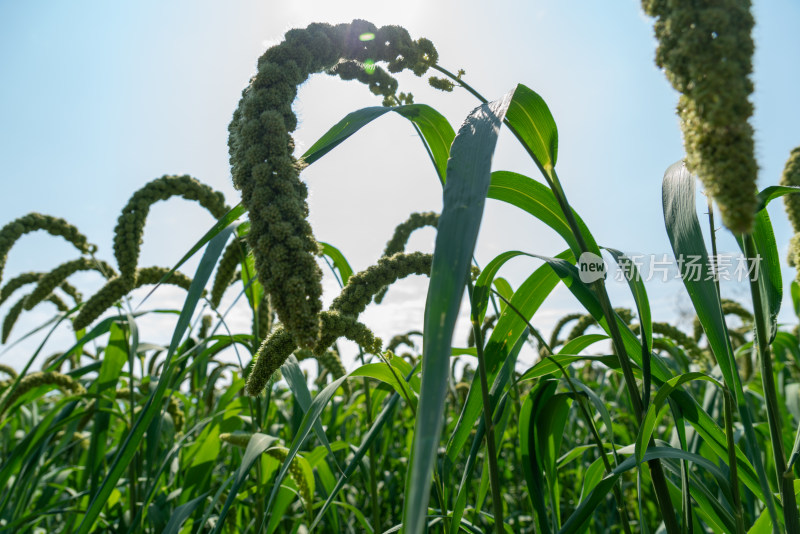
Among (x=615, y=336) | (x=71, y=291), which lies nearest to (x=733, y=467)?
(x=615, y=336)

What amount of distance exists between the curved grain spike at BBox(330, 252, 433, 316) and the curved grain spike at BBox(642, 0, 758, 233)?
828mm

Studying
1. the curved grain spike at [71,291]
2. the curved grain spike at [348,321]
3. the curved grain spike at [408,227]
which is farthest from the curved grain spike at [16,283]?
the curved grain spike at [348,321]

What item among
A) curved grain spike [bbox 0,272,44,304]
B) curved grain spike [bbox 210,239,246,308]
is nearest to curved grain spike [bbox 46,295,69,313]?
curved grain spike [bbox 0,272,44,304]

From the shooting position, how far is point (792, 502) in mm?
1128

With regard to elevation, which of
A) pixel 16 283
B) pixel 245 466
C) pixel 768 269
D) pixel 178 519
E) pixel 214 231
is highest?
pixel 16 283

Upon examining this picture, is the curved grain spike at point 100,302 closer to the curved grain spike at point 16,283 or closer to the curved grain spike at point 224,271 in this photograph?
the curved grain spike at point 224,271

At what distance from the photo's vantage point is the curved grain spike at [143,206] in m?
2.14

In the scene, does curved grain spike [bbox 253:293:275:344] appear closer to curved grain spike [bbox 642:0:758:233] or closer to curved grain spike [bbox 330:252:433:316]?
curved grain spike [bbox 330:252:433:316]

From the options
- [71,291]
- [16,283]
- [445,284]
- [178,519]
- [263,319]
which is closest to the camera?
[445,284]

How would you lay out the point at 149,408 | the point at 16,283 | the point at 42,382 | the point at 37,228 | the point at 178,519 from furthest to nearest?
the point at 16,283 < the point at 37,228 < the point at 42,382 < the point at 178,519 < the point at 149,408

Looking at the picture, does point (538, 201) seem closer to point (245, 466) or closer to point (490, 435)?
point (490, 435)

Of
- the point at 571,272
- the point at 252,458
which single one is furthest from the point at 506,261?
the point at 252,458

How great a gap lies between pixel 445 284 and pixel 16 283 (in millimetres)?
4599

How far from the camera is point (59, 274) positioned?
3.24 m
